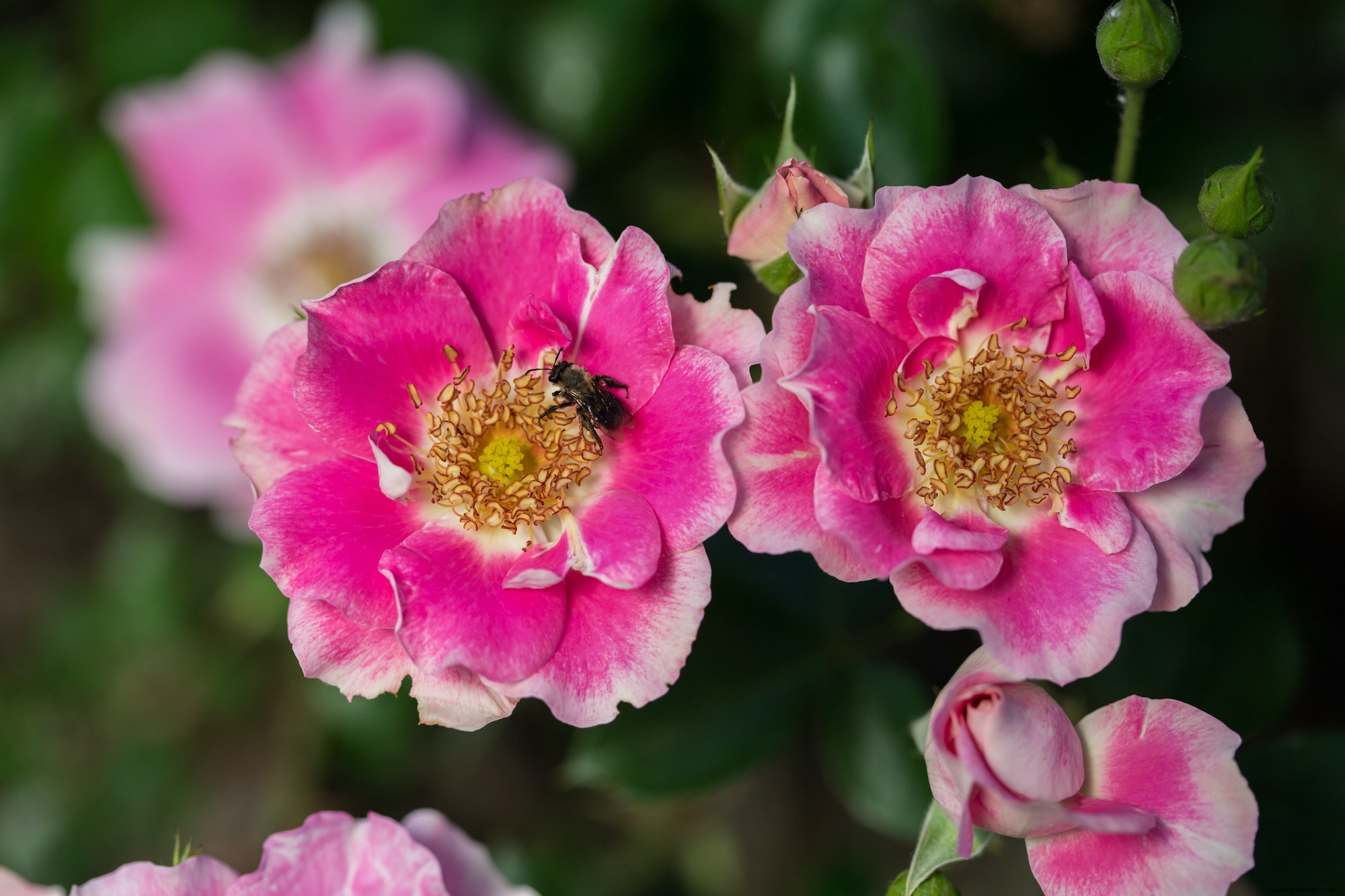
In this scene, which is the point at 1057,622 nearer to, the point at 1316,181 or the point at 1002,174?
the point at 1002,174

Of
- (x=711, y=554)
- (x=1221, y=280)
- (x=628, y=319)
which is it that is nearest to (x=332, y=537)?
(x=628, y=319)

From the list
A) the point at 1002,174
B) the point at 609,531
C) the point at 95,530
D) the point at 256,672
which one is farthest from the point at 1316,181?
the point at 95,530

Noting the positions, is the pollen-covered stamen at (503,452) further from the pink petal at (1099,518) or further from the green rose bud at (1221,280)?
the green rose bud at (1221,280)

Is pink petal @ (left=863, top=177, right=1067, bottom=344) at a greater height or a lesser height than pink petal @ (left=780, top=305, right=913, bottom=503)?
greater

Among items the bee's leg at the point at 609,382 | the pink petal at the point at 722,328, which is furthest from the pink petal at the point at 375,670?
the pink petal at the point at 722,328

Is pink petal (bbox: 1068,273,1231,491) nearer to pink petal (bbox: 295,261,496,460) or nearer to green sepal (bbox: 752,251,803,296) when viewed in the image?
green sepal (bbox: 752,251,803,296)

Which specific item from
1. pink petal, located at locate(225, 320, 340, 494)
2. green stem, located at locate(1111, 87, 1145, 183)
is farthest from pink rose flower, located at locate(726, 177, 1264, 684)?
pink petal, located at locate(225, 320, 340, 494)
